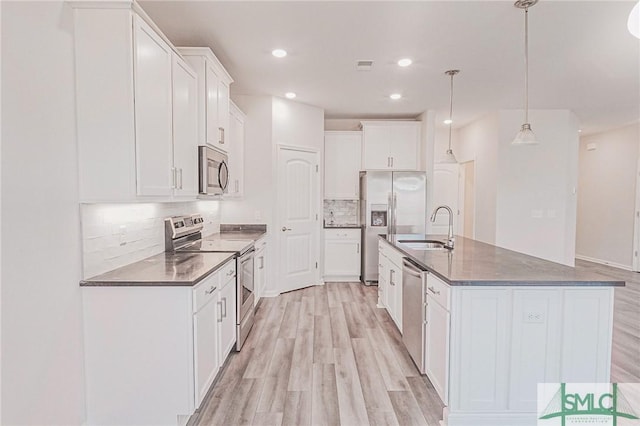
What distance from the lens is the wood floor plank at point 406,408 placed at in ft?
6.97

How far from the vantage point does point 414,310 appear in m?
2.71

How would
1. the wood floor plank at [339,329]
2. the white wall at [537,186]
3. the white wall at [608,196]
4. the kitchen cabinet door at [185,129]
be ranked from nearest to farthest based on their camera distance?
the kitchen cabinet door at [185,129] → the wood floor plank at [339,329] → the white wall at [537,186] → the white wall at [608,196]

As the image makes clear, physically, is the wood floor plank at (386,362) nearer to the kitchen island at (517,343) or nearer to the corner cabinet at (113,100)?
the kitchen island at (517,343)

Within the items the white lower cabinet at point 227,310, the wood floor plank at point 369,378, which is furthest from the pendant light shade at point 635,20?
the white lower cabinet at point 227,310

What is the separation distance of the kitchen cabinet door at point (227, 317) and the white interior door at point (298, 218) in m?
1.95

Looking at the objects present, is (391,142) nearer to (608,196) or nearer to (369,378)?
(369,378)

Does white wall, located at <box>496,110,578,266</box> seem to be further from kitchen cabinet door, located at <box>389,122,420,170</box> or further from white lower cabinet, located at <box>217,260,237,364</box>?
white lower cabinet, located at <box>217,260,237,364</box>

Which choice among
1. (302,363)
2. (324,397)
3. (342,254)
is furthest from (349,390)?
(342,254)

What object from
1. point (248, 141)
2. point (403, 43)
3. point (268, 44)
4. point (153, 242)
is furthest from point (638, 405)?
point (248, 141)

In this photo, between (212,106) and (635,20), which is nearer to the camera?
(635,20)

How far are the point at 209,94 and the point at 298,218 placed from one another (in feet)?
8.03

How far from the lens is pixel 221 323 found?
8.22 feet

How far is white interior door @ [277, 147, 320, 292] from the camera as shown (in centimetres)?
486

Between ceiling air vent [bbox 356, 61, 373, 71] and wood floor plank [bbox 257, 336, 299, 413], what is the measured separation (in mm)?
2800
